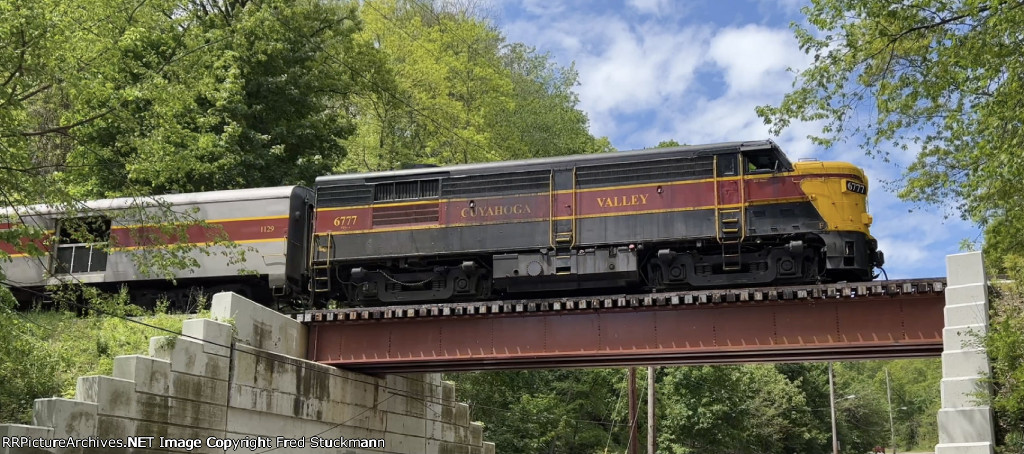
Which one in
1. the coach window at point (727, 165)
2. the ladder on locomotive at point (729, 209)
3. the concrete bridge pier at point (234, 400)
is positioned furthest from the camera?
the coach window at point (727, 165)

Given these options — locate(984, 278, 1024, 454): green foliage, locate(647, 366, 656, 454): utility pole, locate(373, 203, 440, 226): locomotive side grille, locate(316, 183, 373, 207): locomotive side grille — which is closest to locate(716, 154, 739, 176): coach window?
locate(984, 278, 1024, 454): green foliage

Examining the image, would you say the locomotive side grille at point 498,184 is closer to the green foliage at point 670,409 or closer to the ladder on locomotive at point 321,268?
the ladder on locomotive at point 321,268

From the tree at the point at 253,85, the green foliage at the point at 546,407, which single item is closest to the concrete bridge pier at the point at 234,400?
the tree at the point at 253,85

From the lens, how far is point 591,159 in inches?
772

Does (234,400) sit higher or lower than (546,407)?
lower

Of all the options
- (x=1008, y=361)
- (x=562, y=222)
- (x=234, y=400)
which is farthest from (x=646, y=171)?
(x=234, y=400)

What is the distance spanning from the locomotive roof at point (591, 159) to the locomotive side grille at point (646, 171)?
12cm

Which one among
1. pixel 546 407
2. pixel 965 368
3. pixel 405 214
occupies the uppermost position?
pixel 405 214

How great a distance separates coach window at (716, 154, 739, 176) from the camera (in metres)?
18.5

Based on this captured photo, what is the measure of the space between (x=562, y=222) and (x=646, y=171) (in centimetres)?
216

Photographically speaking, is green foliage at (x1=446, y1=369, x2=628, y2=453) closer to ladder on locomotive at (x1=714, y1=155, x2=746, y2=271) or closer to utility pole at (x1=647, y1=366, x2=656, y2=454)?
utility pole at (x1=647, y1=366, x2=656, y2=454)

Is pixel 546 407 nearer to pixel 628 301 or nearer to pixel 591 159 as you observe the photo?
pixel 591 159

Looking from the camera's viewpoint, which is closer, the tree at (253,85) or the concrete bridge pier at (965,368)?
the concrete bridge pier at (965,368)

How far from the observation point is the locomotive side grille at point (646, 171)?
18.7 m
